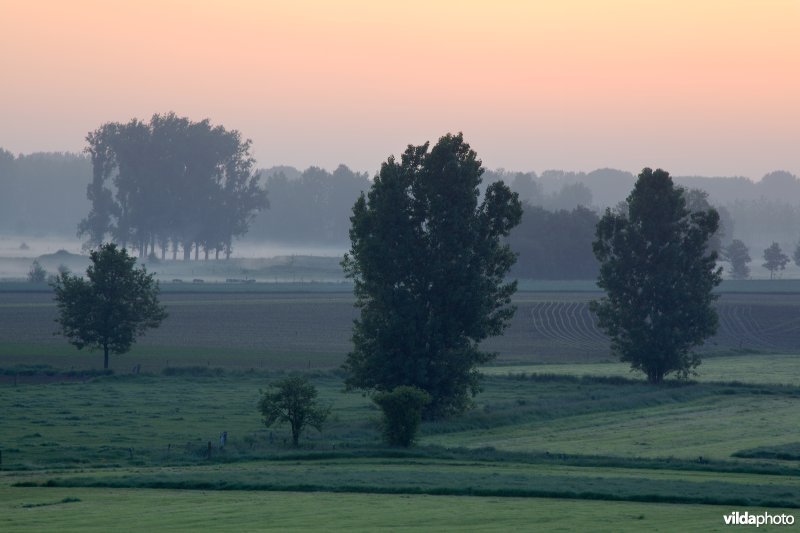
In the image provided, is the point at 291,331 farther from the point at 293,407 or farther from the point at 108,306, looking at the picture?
the point at 293,407

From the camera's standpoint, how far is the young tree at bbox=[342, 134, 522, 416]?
59.2 metres

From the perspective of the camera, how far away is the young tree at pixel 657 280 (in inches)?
2955

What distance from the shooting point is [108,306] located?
78.6 meters

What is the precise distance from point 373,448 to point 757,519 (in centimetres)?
1947

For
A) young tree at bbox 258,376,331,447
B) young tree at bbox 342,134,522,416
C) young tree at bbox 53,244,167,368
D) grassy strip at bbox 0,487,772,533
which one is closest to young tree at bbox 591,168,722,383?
young tree at bbox 342,134,522,416

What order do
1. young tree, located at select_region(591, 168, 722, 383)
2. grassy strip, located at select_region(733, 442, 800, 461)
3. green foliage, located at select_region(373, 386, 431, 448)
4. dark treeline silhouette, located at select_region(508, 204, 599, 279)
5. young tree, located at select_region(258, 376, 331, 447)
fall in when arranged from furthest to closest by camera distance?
1. dark treeline silhouette, located at select_region(508, 204, 599, 279)
2. young tree, located at select_region(591, 168, 722, 383)
3. young tree, located at select_region(258, 376, 331, 447)
4. green foliage, located at select_region(373, 386, 431, 448)
5. grassy strip, located at select_region(733, 442, 800, 461)

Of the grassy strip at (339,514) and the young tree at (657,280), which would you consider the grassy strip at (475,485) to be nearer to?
the grassy strip at (339,514)

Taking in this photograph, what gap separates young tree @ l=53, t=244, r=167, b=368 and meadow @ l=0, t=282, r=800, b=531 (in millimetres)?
2164

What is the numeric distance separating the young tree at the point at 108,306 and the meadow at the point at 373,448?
2.16 meters

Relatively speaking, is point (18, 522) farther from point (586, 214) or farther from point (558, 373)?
point (586, 214)

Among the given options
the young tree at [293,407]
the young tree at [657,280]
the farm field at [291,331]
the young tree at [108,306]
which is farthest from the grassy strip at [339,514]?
the farm field at [291,331]

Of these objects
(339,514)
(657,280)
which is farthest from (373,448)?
(657,280)

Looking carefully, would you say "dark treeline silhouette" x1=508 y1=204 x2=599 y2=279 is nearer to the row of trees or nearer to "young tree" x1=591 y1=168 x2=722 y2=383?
"young tree" x1=591 y1=168 x2=722 y2=383

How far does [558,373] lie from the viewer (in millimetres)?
78000
